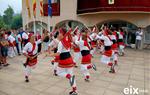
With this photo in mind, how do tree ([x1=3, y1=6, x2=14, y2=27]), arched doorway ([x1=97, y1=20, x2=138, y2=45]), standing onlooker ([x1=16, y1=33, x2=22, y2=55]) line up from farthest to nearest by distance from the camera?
tree ([x1=3, y1=6, x2=14, y2=27]), arched doorway ([x1=97, y1=20, x2=138, y2=45]), standing onlooker ([x1=16, y1=33, x2=22, y2=55])

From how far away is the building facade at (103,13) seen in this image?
54.6 feet

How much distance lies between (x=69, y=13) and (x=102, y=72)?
479 inches

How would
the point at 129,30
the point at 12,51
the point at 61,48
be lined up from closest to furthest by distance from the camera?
the point at 61,48
the point at 12,51
the point at 129,30

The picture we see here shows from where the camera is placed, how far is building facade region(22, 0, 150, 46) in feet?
54.6

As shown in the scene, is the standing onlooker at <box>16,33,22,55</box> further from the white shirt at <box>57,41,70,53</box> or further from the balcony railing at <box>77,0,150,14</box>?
the white shirt at <box>57,41,70,53</box>

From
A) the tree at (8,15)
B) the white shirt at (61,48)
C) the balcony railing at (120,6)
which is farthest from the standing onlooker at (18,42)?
the tree at (8,15)

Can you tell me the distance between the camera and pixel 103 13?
60.2 ft

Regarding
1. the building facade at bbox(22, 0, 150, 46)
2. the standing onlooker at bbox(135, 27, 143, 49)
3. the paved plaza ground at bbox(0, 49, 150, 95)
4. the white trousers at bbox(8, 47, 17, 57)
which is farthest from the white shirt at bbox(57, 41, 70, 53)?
the standing onlooker at bbox(135, 27, 143, 49)

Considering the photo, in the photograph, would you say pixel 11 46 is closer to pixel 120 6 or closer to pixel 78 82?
pixel 78 82

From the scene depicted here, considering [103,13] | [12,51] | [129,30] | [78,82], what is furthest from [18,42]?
[129,30]

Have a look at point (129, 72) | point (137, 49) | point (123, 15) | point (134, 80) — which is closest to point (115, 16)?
point (123, 15)

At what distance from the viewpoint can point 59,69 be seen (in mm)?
6199

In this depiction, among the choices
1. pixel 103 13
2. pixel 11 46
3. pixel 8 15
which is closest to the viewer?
pixel 11 46

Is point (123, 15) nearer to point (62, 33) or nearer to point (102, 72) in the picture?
point (102, 72)
